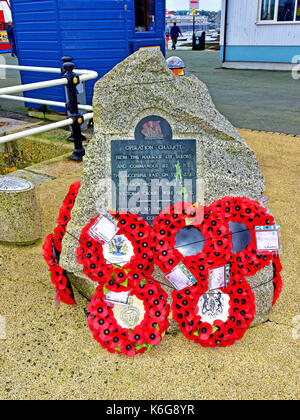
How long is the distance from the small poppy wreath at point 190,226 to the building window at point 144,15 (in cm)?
591

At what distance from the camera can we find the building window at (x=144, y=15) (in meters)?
7.23

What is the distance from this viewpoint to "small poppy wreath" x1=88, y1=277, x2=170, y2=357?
2.27 m

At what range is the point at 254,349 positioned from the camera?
2289 millimetres

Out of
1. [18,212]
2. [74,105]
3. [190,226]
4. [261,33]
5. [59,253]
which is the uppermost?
[261,33]

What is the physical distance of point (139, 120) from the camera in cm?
251

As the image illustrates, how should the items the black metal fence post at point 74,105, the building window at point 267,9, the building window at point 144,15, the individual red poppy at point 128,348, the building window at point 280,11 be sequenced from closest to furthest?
the individual red poppy at point 128,348
the black metal fence post at point 74,105
the building window at point 144,15
the building window at point 280,11
the building window at point 267,9

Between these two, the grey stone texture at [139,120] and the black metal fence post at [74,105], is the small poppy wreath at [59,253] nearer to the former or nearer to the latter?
the grey stone texture at [139,120]

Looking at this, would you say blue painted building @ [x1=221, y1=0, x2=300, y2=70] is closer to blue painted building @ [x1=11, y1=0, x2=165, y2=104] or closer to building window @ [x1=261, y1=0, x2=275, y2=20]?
building window @ [x1=261, y1=0, x2=275, y2=20]

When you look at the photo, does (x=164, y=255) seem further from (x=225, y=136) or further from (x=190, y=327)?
(x=225, y=136)

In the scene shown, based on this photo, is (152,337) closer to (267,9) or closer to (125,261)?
(125,261)

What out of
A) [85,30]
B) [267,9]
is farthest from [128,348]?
[267,9]

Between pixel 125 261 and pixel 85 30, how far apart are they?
18.5 feet

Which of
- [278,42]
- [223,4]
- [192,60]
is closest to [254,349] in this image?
[278,42]

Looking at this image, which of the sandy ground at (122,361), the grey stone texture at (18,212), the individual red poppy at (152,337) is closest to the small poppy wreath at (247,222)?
the sandy ground at (122,361)
